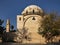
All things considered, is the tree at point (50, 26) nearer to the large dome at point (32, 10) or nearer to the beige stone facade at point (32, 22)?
the beige stone facade at point (32, 22)

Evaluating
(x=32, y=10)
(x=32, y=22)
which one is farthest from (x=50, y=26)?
(x=32, y=10)

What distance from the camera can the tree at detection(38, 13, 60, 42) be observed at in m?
51.4

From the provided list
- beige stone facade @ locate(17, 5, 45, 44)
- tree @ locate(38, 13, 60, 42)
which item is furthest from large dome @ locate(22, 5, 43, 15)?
tree @ locate(38, 13, 60, 42)

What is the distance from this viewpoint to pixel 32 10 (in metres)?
62.3

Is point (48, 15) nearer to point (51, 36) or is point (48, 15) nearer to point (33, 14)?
point (51, 36)

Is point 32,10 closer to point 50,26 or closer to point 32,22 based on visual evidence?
point 32,22

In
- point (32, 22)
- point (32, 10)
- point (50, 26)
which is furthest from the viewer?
point (32, 10)

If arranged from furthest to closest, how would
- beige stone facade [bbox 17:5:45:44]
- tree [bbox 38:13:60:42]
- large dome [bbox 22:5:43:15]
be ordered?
large dome [bbox 22:5:43:15] < beige stone facade [bbox 17:5:45:44] < tree [bbox 38:13:60:42]

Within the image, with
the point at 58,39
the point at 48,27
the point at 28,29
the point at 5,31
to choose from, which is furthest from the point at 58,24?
the point at 5,31

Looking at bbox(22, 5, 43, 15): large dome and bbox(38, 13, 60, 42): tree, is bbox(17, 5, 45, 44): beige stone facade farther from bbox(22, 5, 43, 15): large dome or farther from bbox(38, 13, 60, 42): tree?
bbox(38, 13, 60, 42): tree

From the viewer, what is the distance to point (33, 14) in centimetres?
6097

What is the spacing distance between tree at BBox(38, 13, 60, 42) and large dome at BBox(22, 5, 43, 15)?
8401mm

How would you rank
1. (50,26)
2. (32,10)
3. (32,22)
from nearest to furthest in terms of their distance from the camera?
(50,26) < (32,22) < (32,10)

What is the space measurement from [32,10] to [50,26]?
12.0 metres
